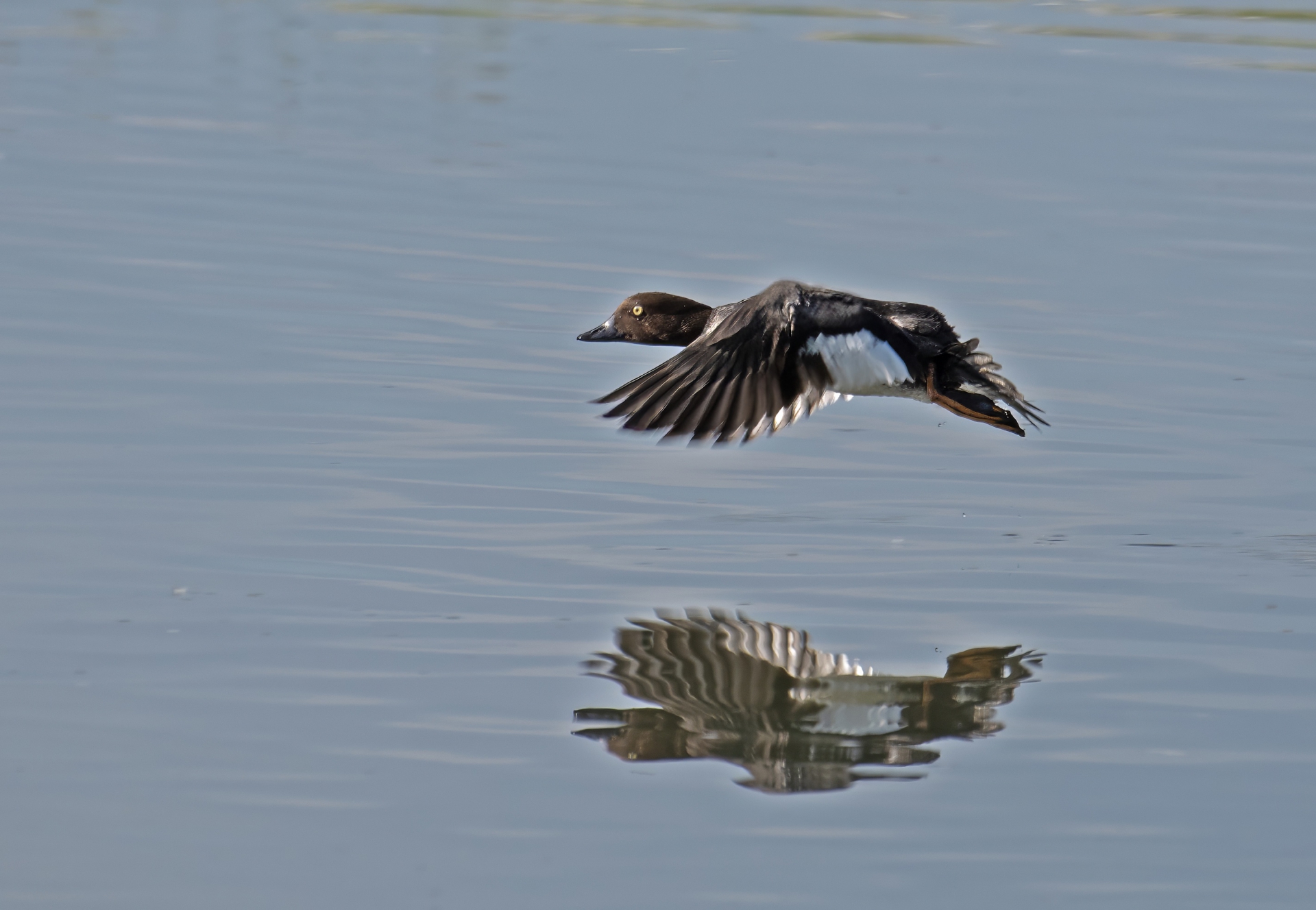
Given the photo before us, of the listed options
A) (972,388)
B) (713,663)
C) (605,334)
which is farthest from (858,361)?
(605,334)

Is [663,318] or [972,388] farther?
[663,318]

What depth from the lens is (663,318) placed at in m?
8.15

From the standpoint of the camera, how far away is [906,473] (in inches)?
308

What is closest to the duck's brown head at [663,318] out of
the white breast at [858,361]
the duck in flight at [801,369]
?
the duck in flight at [801,369]

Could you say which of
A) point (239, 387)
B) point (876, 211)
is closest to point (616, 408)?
point (239, 387)

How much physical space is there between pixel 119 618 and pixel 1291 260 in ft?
25.3

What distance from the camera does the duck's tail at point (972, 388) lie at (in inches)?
277

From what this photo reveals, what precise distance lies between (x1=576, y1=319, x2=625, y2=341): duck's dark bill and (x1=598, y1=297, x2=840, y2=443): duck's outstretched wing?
157cm

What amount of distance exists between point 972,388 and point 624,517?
4.86 ft

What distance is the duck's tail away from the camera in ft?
23.0

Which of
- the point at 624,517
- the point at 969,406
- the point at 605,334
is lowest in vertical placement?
the point at 624,517

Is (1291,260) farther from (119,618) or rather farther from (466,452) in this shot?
(119,618)

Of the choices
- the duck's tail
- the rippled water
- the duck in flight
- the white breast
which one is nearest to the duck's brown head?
the rippled water

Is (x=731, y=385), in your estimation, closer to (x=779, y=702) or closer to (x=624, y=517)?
(x=624, y=517)
